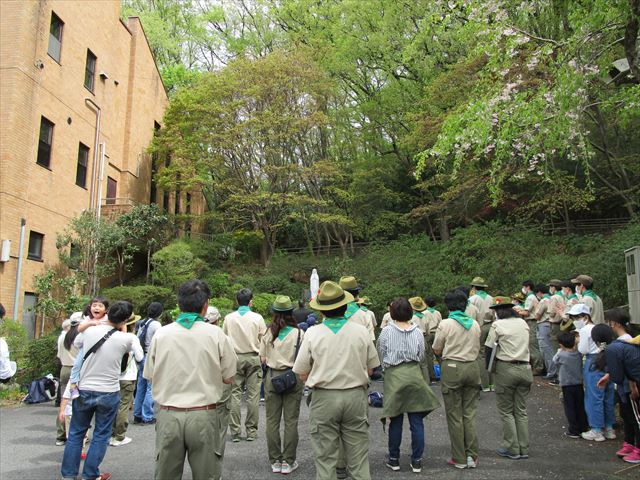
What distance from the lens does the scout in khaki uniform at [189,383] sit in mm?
3545

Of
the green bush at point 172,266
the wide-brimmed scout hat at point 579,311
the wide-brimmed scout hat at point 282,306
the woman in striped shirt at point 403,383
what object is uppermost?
the green bush at point 172,266

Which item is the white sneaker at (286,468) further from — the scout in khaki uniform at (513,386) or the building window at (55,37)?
the building window at (55,37)

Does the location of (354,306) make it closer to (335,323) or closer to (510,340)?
(510,340)

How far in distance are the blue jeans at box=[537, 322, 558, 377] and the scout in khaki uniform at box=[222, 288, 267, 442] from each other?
21.1 feet

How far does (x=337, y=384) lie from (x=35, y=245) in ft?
54.5

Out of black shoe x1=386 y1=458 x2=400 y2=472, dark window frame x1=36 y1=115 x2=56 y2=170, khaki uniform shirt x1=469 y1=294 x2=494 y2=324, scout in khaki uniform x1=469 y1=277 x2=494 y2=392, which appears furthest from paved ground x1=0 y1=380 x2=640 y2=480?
dark window frame x1=36 y1=115 x2=56 y2=170

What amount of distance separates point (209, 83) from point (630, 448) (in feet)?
71.2

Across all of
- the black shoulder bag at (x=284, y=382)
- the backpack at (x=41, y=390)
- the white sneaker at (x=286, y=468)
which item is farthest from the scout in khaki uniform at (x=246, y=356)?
the backpack at (x=41, y=390)

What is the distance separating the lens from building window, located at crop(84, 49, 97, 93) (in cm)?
2028

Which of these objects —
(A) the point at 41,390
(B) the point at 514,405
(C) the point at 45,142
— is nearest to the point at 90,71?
(C) the point at 45,142

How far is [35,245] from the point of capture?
17109 mm

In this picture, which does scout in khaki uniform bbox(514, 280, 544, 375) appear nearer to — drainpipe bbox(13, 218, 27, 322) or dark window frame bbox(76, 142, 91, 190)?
drainpipe bbox(13, 218, 27, 322)

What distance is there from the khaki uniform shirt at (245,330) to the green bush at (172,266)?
1420 centimetres

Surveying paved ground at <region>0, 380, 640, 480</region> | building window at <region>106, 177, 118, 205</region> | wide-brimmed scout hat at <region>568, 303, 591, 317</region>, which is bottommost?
paved ground at <region>0, 380, 640, 480</region>
